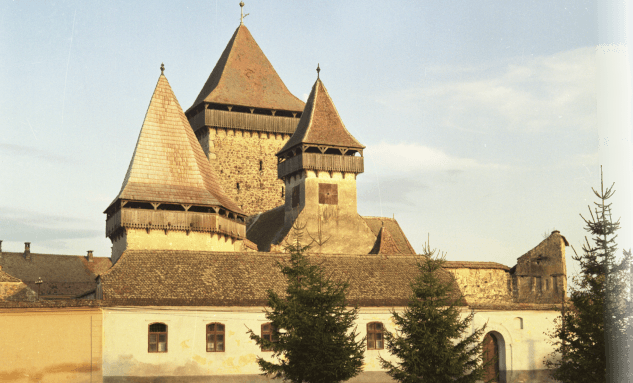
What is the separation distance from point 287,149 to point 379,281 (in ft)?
53.4

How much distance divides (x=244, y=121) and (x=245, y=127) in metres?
0.40

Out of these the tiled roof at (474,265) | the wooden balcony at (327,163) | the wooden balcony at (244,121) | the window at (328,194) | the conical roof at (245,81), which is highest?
the conical roof at (245,81)

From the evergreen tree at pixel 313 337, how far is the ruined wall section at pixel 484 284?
63.5ft

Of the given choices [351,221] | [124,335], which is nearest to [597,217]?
[124,335]

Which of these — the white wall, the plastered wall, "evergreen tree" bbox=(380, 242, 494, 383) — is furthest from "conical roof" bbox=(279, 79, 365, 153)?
"evergreen tree" bbox=(380, 242, 494, 383)

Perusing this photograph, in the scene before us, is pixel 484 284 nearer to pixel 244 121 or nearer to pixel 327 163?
pixel 327 163

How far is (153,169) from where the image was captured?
38531 millimetres

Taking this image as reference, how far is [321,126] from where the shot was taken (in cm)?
4622

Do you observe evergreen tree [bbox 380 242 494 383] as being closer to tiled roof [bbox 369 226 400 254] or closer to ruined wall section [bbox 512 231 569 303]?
tiled roof [bbox 369 226 400 254]

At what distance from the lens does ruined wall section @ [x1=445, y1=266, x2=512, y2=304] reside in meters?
42.2

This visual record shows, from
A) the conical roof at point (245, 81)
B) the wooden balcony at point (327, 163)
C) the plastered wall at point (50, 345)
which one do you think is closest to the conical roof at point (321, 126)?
the wooden balcony at point (327, 163)

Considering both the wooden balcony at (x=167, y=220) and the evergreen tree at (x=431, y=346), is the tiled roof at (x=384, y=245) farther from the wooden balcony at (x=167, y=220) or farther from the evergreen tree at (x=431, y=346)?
the evergreen tree at (x=431, y=346)

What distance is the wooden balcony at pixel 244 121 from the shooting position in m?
52.3

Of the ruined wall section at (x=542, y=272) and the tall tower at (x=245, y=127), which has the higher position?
the tall tower at (x=245, y=127)
